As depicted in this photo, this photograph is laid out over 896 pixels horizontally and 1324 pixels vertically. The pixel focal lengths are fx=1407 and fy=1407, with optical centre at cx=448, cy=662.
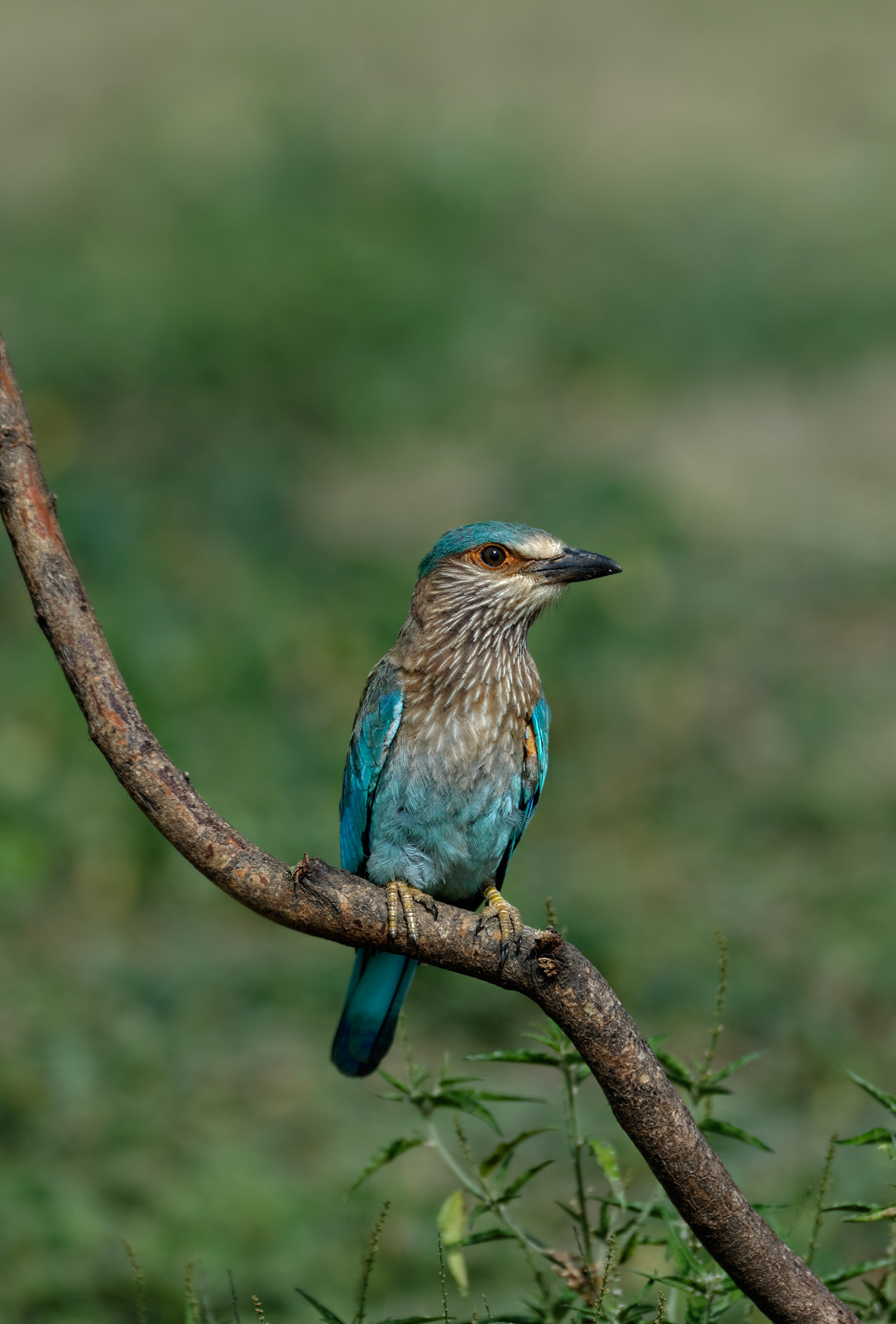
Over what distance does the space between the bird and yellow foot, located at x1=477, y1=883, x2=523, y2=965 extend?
0.06 feet

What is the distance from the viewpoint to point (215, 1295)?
12.0ft

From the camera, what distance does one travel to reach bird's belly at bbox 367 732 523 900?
10.4 ft

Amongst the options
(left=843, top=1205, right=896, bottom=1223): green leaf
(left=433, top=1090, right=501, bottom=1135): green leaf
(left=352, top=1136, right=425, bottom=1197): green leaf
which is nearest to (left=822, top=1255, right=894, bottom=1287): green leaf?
(left=843, top=1205, right=896, bottom=1223): green leaf

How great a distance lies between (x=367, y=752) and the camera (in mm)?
3293

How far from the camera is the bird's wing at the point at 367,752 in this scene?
10.7 feet

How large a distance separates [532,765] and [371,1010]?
68 cm

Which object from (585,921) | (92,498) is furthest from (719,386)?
(585,921)

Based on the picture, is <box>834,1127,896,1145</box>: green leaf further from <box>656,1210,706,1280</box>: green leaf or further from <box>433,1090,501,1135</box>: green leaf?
<box>433,1090,501,1135</box>: green leaf

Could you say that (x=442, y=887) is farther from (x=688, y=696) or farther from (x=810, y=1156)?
(x=688, y=696)

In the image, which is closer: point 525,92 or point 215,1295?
point 215,1295

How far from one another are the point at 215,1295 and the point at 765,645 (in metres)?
4.92

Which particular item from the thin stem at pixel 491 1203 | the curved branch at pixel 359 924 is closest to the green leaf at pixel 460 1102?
the thin stem at pixel 491 1203

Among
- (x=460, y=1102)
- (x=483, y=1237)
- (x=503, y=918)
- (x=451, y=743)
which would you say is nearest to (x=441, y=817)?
(x=451, y=743)

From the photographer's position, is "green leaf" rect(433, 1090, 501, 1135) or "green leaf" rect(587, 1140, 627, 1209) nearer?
"green leaf" rect(587, 1140, 627, 1209)
